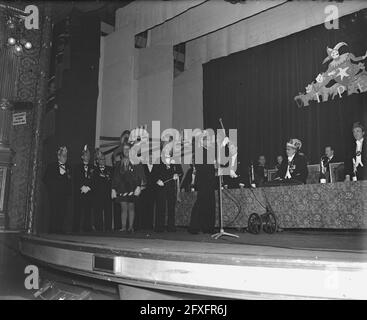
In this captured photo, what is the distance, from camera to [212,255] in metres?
1.76

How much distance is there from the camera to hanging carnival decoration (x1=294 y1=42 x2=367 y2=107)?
589 cm

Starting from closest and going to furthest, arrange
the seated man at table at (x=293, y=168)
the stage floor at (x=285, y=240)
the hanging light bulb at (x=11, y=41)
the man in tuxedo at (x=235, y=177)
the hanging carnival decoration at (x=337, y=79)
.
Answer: the stage floor at (x=285, y=240) → the hanging light bulb at (x=11, y=41) → the seated man at table at (x=293, y=168) → the hanging carnival decoration at (x=337, y=79) → the man in tuxedo at (x=235, y=177)

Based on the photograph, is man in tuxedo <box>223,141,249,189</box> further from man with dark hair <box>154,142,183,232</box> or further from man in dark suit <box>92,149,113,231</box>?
man in dark suit <box>92,149,113,231</box>

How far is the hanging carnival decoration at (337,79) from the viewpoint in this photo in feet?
19.3

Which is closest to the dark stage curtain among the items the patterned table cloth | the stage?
the patterned table cloth

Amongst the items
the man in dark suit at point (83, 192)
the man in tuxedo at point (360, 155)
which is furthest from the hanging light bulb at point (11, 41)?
the man in tuxedo at point (360, 155)

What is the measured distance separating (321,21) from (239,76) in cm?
234

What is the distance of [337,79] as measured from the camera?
20.5 feet

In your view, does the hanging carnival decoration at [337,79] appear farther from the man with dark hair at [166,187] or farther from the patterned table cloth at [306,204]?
the man with dark hair at [166,187]

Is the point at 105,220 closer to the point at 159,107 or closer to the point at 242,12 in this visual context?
the point at 159,107

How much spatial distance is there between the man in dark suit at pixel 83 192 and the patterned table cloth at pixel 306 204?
2024 millimetres

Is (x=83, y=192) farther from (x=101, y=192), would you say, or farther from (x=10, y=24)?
(x=10, y=24)
